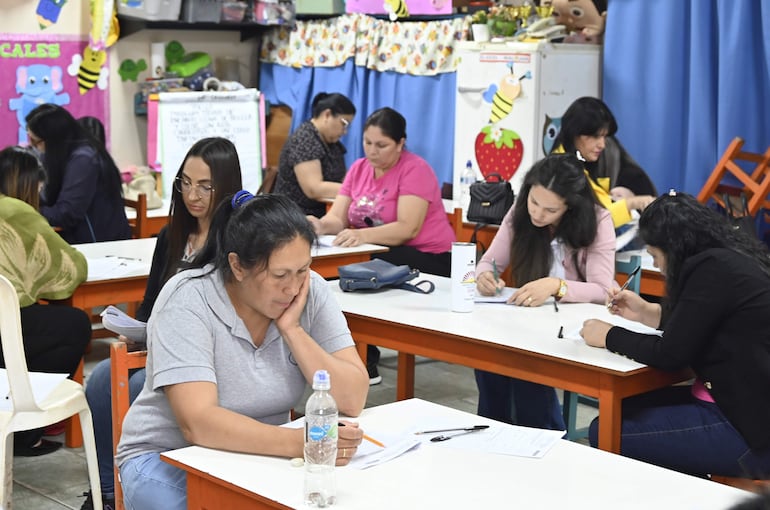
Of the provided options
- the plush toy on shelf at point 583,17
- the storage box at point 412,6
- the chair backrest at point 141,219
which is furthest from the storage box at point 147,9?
the plush toy on shelf at point 583,17

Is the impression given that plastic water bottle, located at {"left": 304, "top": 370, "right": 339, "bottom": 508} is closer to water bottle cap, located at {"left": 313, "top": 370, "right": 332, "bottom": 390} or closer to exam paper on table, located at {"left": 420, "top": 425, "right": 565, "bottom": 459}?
water bottle cap, located at {"left": 313, "top": 370, "right": 332, "bottom": 390}

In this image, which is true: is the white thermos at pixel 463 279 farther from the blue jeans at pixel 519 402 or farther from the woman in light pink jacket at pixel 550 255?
the blue jeans at pixel 519 402

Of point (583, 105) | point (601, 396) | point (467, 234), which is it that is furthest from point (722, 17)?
point (601, 396)

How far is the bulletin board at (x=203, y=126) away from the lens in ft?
25.3

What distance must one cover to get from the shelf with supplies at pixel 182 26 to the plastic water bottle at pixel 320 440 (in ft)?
20.1

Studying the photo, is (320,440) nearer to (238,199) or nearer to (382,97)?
(238,199)

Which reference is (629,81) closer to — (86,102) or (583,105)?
(583,105)

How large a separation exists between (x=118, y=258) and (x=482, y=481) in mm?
2732

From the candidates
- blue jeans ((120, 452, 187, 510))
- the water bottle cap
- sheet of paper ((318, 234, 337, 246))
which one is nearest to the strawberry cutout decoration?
sheet of paper ((318, 234, 337, 246))

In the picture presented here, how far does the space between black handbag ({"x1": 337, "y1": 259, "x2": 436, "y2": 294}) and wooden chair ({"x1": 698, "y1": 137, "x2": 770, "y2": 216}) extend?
2.09m

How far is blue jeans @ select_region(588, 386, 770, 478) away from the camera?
284 centimetres

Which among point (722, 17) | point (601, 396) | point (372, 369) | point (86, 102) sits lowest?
point (372, 369)

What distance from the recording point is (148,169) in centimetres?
763

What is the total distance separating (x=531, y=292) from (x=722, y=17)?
278 cm
